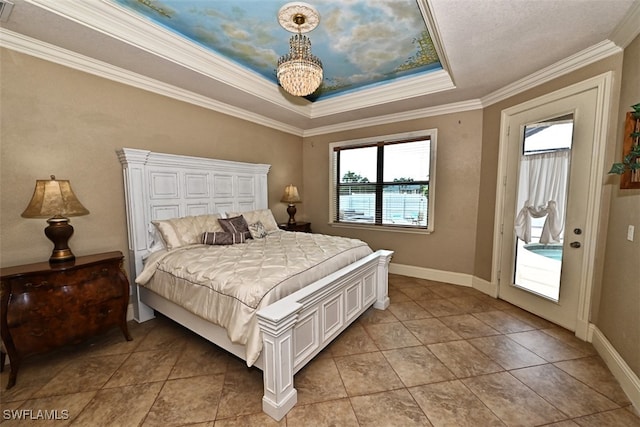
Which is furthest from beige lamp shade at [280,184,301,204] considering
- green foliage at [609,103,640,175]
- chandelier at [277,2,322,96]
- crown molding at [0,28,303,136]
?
green foliage at [609,103,640,175]

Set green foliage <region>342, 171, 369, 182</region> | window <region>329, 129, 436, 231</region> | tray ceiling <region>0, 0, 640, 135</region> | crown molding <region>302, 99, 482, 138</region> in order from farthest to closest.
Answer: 1. green foliage <region>342, 171, 369, 182</region>
2. window <region>329, 129, 436, 231</region>
3. crown molding <region>302, 99, 482, 138</region>
4. tray ceiling <region>0, 0, 640, 135</region>

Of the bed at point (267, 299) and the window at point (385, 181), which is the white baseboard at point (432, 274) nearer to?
the window at point (385, 181)

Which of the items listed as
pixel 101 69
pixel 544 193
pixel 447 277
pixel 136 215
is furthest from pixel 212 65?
pixel 447 277

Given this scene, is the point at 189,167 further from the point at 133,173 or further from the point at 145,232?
the point at 145,232

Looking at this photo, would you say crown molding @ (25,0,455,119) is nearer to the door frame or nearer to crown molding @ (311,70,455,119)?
crown molding @ (311,70,455,119)

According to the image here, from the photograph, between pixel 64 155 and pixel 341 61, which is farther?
pixel 341 61

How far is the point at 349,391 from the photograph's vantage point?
70.1 inches

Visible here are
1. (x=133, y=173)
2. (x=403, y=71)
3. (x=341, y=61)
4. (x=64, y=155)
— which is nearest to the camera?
(x=64, y=155)

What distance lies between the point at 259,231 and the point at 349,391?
211 cm

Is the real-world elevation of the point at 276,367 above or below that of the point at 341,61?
below

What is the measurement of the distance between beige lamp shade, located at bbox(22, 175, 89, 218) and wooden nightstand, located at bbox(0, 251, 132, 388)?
1.39ft

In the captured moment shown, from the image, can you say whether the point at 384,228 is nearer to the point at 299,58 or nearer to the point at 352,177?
the point at 352,177

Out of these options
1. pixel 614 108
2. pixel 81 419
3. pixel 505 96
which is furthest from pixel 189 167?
pixel 614 108

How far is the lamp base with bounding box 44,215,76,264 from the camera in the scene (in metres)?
2.09
